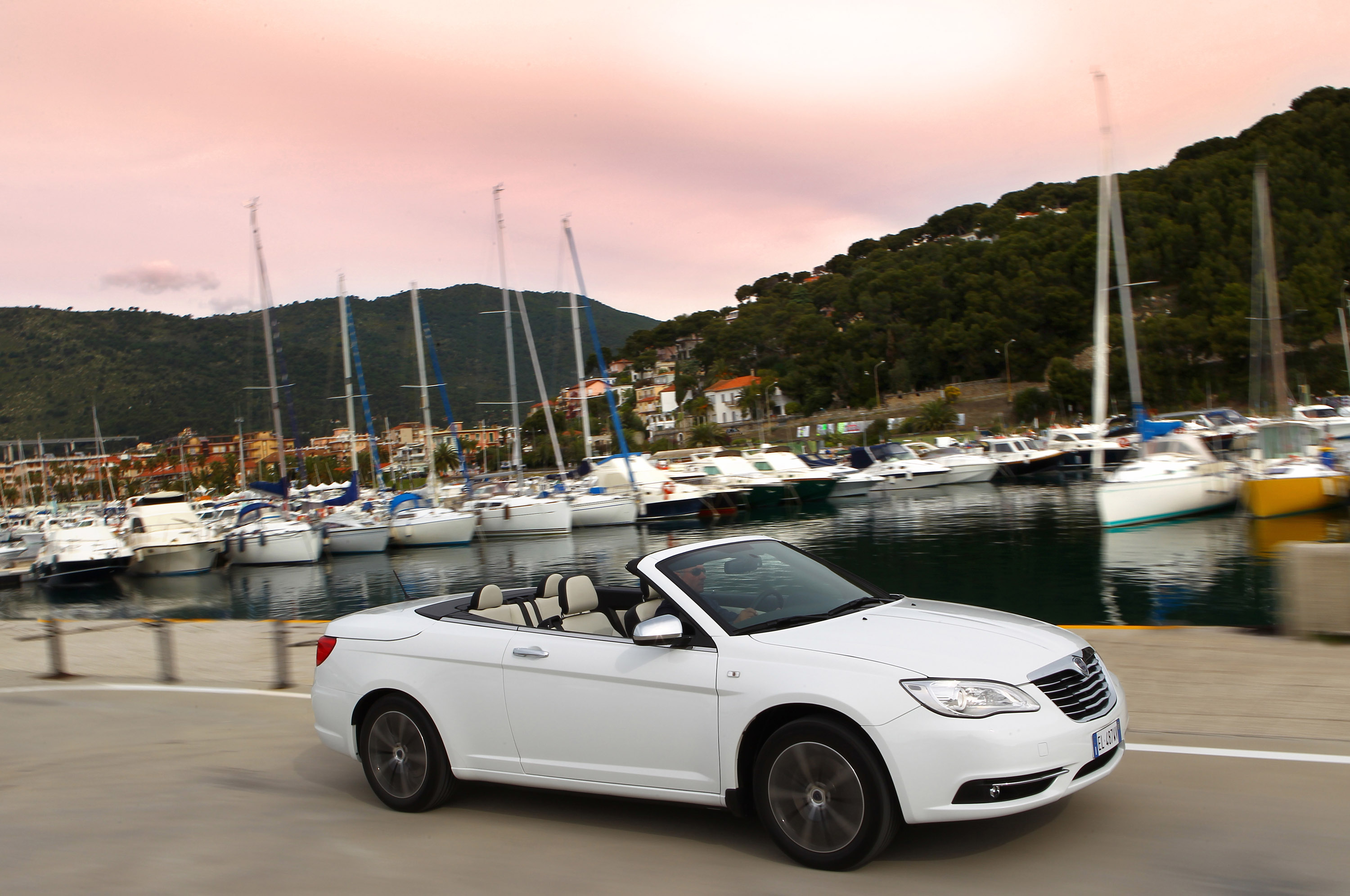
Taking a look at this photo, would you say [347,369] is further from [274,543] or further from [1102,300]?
[1102,300]

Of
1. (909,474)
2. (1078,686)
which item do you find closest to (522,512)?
(909,474)

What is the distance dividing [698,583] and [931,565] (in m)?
23.4

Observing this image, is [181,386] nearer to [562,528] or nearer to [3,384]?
[3,384]

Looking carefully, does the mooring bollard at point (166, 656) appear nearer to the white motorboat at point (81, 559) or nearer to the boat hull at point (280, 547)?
the boat hull at point (280, 547)

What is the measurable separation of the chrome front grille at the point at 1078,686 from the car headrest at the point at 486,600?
3075 mm

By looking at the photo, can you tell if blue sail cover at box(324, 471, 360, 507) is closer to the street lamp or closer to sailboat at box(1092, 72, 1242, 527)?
sailboat at box(1092, 72, 1242, 527)

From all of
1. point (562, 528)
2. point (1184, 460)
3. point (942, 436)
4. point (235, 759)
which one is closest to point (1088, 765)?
point (235, 759)

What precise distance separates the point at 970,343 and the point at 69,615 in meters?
97.1

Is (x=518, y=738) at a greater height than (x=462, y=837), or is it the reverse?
(x=518, y=738)

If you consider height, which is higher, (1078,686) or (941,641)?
(941,641)

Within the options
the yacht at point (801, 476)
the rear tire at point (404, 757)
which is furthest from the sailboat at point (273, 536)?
the rear tire at point (404, 757)

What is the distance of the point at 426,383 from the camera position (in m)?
Answer: 53.8

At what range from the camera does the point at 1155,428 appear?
1684 inches

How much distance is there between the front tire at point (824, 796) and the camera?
4.25 m
